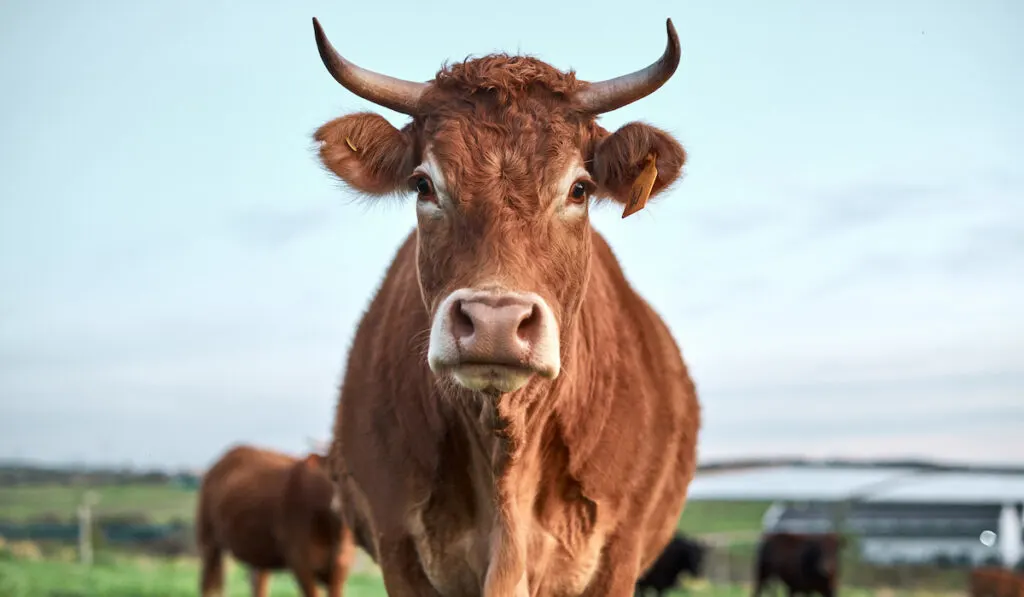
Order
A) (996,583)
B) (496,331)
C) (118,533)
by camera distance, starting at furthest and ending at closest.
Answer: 1. (118,533)
2. (996,583)
3. (496,331)

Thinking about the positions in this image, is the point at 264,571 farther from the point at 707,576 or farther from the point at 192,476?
the point at 707,576

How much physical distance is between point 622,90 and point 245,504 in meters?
10.9

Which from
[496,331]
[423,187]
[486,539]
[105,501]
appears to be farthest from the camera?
[105,501]

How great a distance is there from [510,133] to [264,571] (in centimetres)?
1156

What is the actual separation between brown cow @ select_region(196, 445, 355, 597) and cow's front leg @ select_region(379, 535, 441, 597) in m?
7.26

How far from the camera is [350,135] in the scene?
468cm

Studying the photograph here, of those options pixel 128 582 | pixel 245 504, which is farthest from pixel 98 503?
pixel 245 504

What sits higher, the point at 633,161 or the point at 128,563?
the point at 633,161

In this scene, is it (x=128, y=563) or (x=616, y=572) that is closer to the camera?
(x=616, y=572)

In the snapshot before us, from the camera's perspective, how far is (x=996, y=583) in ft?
62.3

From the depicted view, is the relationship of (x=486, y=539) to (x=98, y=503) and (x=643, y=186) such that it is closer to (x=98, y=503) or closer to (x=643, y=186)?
(x=643, y=186)

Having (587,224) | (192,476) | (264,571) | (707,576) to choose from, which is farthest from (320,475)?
(707,576)

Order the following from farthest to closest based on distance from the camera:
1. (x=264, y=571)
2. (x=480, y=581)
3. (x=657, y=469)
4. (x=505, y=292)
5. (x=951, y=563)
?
(x=951, y=563), (x=264, y=571), (x=657, y=469), (x=480, y=581), (x=505, y=292)

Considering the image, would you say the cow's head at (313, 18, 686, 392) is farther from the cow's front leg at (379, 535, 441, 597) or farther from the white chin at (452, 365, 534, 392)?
the cow's front leg at (379, 535, 441, 597)
